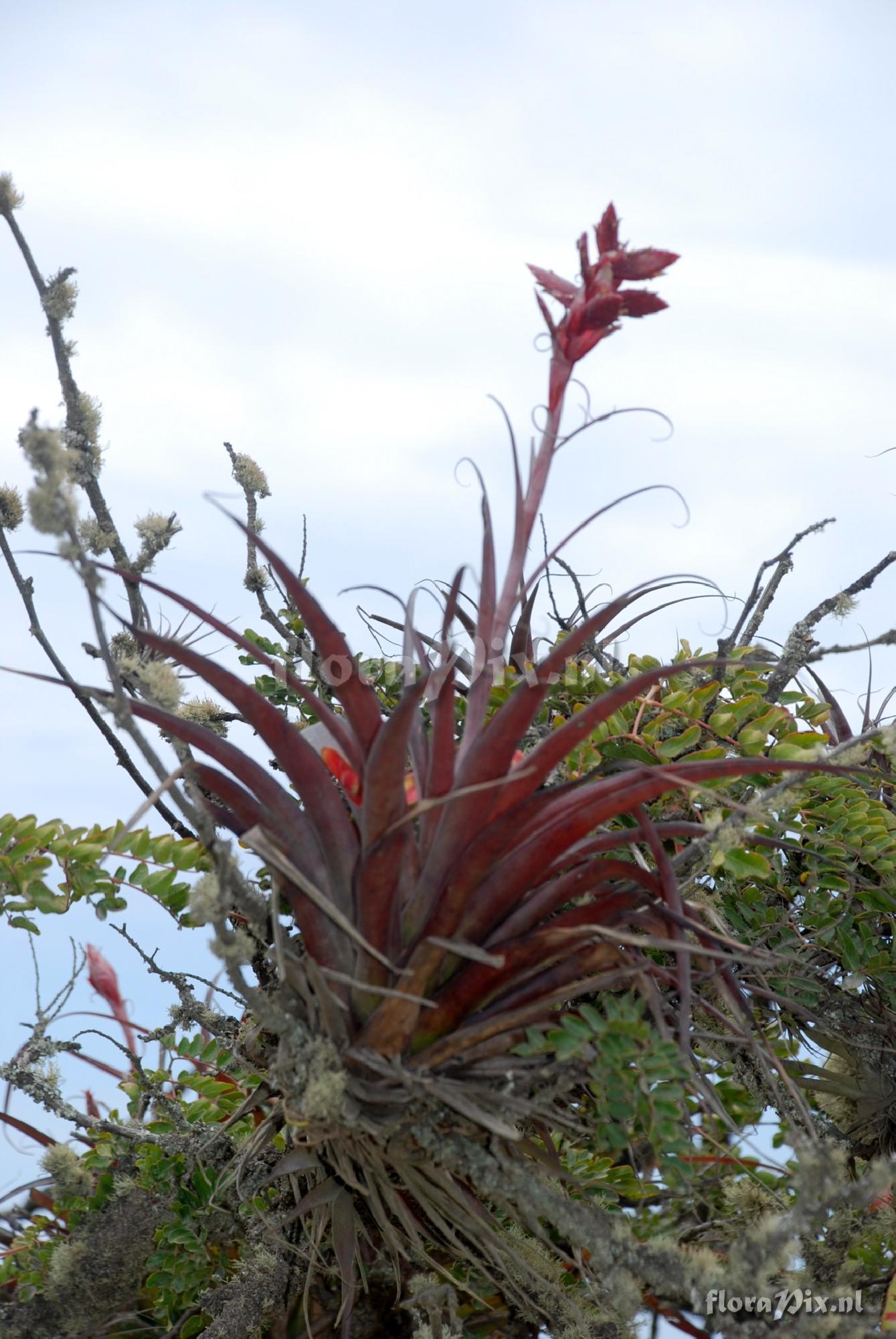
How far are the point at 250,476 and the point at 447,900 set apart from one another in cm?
91

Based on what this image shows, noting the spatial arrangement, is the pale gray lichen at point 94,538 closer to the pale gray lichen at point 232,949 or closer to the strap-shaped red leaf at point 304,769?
the strap-shaped red leaf at point 304,769

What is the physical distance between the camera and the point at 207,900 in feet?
3.16

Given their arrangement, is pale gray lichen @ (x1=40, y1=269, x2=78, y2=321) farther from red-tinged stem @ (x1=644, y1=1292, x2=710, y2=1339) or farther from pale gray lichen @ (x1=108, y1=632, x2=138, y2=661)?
red-tinged stem @ (x1=644, y1=1292, x2=710, y2=1339)

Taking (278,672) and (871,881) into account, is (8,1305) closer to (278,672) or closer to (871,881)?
(278,672)

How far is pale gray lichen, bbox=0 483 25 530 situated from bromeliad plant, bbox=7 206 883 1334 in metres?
0.40

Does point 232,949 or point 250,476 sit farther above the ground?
point 250,476

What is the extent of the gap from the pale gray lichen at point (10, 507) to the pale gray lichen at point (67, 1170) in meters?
0.85

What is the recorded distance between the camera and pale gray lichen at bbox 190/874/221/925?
965mm

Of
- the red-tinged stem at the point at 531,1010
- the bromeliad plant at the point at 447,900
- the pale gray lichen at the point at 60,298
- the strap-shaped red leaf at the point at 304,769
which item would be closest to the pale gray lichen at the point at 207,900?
the bromeliad plant at the point at 447,900

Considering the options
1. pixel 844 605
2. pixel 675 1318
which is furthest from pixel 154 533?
pixel 675 1318

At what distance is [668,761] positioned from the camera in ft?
4.86

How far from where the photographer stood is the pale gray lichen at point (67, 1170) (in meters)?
1.52

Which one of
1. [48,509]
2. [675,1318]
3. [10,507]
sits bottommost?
[675,1318]

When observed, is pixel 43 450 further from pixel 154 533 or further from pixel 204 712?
pixel 204 712
